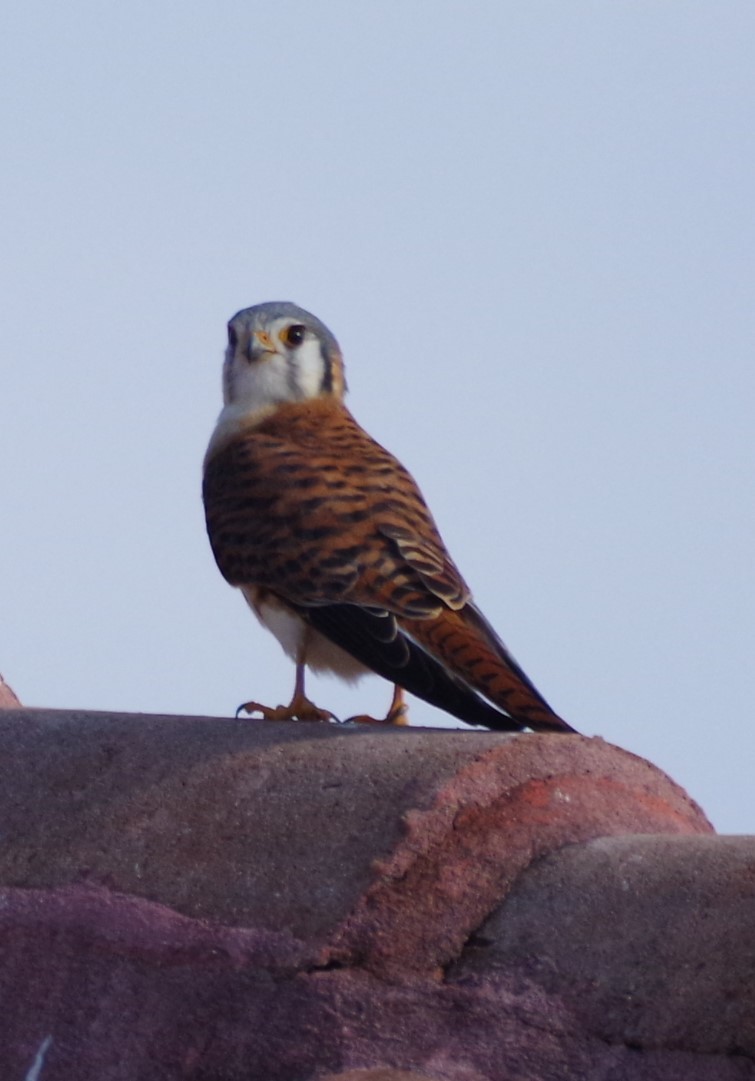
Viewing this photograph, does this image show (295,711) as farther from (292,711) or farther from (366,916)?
(366,916)

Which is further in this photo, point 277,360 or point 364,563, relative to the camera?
point 277,360

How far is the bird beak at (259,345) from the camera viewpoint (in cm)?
454

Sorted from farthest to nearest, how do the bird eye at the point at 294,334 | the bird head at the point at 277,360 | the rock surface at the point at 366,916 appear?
the bird eye at the point at 294,334 → the bird head at the point at 277,360 → the rock surface at the point at 366,916

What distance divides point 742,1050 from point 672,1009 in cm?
8

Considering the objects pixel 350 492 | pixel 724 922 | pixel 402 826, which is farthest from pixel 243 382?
pixel 724 922

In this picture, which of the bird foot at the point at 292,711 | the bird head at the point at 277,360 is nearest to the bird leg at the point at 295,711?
the bird foot at the point at 292,711

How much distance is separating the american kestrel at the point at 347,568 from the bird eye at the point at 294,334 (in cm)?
37

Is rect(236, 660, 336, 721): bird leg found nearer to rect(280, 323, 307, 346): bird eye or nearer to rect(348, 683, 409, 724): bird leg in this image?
rect(348, 683, 409, 724): bird leg

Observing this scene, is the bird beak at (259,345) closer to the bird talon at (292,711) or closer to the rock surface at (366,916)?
the bird talon at (292,711)

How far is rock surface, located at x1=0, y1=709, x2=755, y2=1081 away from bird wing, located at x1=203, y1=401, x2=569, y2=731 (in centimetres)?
65

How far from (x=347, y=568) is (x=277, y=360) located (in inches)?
52.9

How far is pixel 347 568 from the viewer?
334 cm

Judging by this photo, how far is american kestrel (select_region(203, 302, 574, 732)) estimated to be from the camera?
119 inches

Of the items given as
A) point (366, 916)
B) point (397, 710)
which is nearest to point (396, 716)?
point (397, 710)
